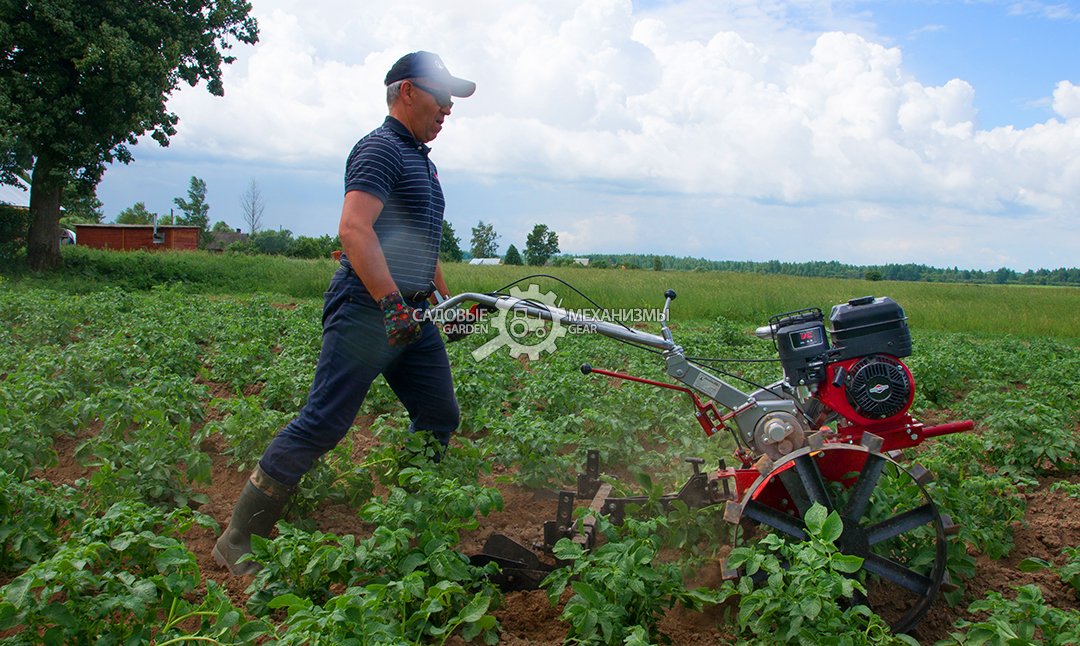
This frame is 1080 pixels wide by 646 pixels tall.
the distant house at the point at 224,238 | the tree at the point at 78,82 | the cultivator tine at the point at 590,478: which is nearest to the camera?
the cultivator tine at the point at 590,478

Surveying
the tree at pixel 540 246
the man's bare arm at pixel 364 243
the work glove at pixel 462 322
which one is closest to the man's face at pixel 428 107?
the man's bare arm at pixel 364 243

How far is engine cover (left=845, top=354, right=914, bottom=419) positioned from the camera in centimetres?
337

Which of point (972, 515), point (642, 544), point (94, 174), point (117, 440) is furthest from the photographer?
point (94, 174)

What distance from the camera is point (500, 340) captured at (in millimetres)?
4012

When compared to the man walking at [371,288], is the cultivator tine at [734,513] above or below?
below

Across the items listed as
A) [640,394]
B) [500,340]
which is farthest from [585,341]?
[500,340]

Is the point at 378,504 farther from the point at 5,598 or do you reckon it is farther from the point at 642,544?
the point at 5,598

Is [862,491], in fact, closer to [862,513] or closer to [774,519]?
[862,513]

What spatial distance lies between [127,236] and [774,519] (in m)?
48.0

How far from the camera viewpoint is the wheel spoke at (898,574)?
317 centimetres

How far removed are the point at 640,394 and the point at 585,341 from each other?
4.00 m

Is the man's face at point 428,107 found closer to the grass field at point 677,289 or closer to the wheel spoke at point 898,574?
the wheel spoke at point 898,574

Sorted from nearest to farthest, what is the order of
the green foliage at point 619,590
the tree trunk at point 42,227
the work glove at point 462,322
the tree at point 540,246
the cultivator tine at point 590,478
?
the green foliage at point 619,590 < the work glove at point 462,322 < the cultivator tine at point 590,478 < the tree trunk at point 42,227 < the tree at point 540,246

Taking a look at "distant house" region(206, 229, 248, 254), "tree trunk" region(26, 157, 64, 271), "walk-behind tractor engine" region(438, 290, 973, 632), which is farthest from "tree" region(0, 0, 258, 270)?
"distant house" region(206, 229, 248, 254)
